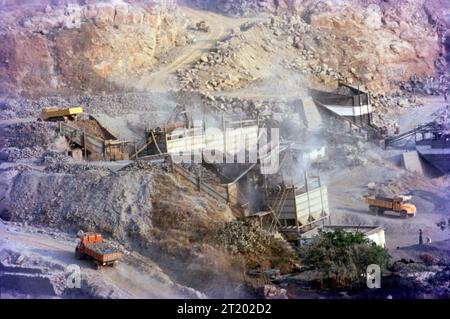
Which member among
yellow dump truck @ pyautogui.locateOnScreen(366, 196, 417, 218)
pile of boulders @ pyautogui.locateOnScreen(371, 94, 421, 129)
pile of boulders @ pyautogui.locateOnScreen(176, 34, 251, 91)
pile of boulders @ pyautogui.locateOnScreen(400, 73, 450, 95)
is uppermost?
pile of boulders @ pyautogui.locateOnScreen(176, 34, 251, 91)

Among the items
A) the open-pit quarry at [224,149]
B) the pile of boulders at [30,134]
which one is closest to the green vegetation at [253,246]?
the open-pit quarry at [224,149]

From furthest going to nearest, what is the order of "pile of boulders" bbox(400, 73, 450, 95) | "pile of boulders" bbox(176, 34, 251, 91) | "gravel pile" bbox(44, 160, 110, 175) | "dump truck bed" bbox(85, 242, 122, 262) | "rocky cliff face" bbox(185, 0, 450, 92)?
"pile of boulders" bbox(400, 73, 450, 95), "rocky cliff face" bbox(185, 0, 450, 92), "pile of boulders" bbox(176, 34, 251, 91), "gravel pile" bbox(44, 160, 110, 175), "dump truck bed" bbox(85, 242, 122, 262)

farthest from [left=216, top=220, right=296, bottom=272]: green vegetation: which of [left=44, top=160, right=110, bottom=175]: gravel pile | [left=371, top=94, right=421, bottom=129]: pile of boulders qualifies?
[left=371, top=94, right=421, bottom=129]: pile of boulders

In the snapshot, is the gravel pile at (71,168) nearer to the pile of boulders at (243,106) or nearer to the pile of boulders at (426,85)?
the pile of boulders at (243,106)

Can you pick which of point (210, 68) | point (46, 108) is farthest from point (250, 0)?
point (46, 108)

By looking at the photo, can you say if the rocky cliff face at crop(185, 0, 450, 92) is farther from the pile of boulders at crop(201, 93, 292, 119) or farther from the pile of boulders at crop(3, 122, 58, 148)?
the pile of boulders at crop(3, 122, 58, 148)
